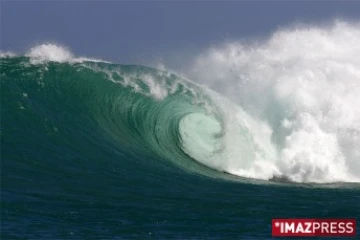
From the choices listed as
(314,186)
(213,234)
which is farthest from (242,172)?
(213,234)

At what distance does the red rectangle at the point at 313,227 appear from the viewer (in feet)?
34.5

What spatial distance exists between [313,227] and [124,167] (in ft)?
18.1

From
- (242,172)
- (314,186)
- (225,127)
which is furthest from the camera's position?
(225,127)

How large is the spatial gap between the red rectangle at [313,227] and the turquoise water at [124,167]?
30cm

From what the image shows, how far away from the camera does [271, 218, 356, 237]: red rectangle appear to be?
10508 mm

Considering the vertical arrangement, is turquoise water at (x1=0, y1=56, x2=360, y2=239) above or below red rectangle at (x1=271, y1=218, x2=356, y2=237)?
above

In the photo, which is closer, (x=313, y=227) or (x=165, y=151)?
(x=313, y=227)

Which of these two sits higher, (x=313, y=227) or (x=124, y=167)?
(x=124, y=167)

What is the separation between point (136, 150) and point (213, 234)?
6959 mm

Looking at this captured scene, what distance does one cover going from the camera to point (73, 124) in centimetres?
1716

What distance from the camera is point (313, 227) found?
35.6ft

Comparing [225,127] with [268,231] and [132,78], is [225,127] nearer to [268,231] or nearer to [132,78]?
[132,78]

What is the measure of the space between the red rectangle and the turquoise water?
30 centimetres

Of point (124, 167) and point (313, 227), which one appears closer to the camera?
point (313, 227)
